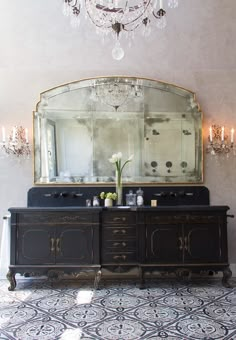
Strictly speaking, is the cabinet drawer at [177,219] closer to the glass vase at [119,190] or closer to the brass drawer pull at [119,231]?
the brass drawer pull at [119,231]

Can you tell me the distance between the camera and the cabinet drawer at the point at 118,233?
3631 mm

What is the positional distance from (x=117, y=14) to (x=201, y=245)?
2666mm

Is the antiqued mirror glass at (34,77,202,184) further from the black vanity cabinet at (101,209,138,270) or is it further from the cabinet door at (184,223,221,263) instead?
the cabinet door at (184,223,221,263)

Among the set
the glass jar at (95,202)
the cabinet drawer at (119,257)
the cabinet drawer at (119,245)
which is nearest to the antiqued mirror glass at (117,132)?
the glass jar at (95,202)

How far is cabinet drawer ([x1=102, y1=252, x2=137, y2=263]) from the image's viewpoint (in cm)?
361

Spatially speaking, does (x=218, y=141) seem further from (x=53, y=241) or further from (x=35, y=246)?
(x=35, y=246)

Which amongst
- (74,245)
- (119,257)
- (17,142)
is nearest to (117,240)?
(119,257)

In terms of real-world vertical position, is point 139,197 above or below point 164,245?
above

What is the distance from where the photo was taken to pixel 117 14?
299cm

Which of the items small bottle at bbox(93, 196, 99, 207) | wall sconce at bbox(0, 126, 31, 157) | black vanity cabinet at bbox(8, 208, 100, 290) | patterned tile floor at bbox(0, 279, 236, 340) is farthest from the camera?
wall sconce at bbox(0, 126, 31, 157)

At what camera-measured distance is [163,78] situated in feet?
14.1

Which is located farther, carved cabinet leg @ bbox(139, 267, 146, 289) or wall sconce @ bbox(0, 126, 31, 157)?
wall sconce @ bbox(0, 126, 31, 157)

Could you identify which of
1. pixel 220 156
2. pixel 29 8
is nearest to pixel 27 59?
pixel 29 8

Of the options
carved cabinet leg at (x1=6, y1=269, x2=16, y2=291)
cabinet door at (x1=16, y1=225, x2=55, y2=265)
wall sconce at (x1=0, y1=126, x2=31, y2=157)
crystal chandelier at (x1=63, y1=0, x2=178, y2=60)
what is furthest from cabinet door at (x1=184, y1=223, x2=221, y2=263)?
wall sconce at (x1=0, y1=126, x2=31, y2=157)
